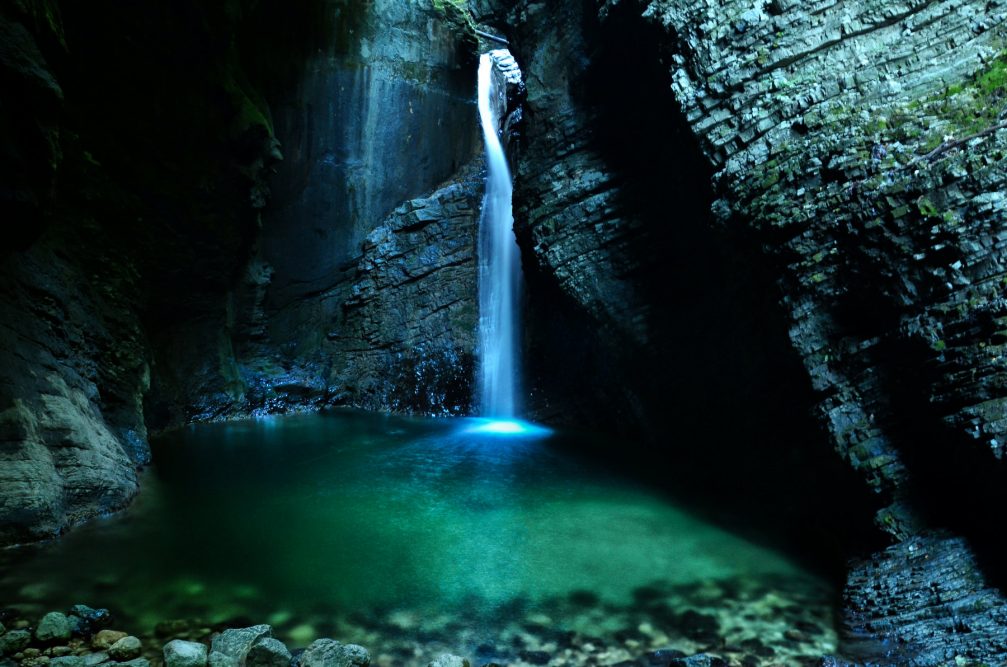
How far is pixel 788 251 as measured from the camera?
654 centimetres

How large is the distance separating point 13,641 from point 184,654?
1.21 meters

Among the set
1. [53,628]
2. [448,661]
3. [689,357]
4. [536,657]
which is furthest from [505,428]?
[53,628]

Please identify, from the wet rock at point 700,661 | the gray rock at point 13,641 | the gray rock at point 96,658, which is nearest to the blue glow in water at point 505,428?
the wet rock at point 700,661

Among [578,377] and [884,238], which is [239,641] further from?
[578,377]

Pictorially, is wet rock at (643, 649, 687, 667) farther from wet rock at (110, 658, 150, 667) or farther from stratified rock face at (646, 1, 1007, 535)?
wet rock at (110, 658, 150, 667)

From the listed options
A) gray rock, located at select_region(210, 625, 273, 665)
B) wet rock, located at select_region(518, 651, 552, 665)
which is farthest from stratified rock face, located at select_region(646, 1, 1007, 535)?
gray rock, located at select_region(210, 625, 273, 665)

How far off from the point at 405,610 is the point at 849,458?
4428 millimetres

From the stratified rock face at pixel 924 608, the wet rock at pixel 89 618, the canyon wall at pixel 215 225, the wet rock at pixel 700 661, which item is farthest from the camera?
the canyon wall at pixel 215 225

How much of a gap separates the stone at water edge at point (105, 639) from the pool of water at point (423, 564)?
0.20m

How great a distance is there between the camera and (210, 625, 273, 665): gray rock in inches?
171

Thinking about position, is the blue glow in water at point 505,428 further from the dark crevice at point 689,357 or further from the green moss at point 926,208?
the green moss at point 926,208

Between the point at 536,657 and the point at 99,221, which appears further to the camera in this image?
the point at 99,221

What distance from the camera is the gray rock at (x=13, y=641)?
420 cm

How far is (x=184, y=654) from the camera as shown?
167 inches
